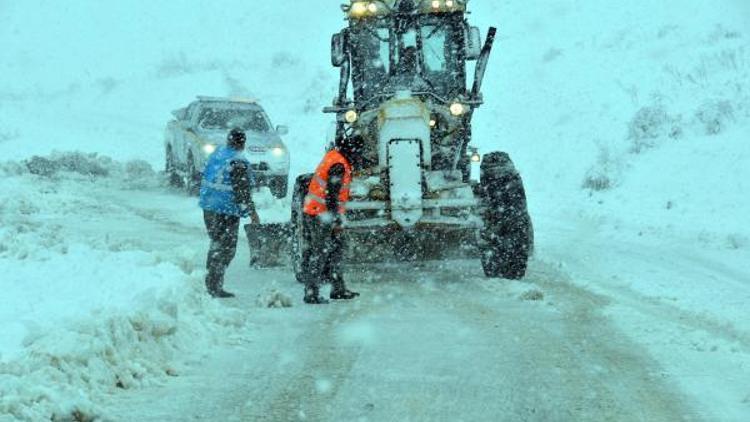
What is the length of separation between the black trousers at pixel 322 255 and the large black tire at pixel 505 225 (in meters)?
1.64

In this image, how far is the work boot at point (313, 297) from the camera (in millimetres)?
8984

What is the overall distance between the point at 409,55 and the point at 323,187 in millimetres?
2646

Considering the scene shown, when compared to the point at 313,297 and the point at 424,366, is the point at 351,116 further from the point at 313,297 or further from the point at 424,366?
the point at 424,366

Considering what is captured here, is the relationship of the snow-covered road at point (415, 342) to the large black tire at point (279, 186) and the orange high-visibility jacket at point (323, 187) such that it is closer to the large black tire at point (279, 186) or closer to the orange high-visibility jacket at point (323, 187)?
the orange high-visibility jacket at point (323, 187)

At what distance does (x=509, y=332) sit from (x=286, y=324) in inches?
70.4

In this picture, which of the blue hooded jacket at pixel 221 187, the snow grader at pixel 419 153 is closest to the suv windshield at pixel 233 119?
the snow grader at pixel 419 153

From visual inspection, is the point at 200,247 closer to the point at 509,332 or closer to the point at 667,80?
the point at 509,332

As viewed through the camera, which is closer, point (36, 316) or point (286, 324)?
point (36, 316)

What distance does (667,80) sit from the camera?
2553 cm

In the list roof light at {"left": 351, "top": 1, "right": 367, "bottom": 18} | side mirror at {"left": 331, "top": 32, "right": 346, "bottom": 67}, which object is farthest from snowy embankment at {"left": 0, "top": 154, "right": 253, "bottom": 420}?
roof light at {"left": 351, "top": 1, "right": 367, "bottom": 18}

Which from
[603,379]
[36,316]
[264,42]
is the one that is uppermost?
[264,42]

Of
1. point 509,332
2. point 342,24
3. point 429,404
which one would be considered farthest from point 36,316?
point 342,24

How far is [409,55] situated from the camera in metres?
11.2

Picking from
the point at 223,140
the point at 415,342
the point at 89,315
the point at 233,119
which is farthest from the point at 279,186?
the point at 89,315
